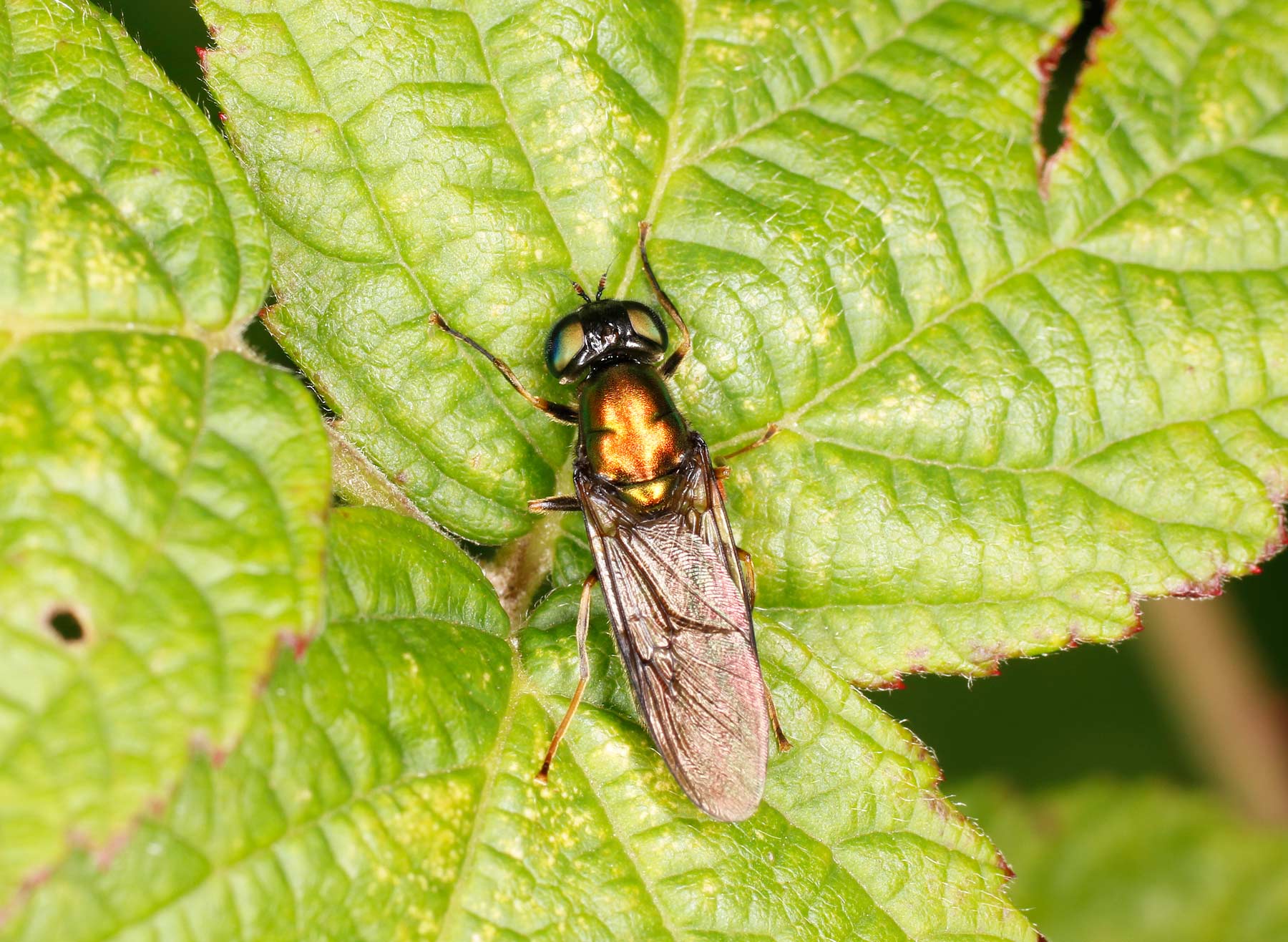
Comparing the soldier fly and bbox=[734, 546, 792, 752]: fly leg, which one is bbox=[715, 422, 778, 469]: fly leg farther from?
bbox=[734, 546, 792, 752]: fly leg

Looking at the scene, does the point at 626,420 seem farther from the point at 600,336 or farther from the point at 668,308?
the point at 668,308

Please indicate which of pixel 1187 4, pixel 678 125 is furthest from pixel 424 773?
pixel 1187 4

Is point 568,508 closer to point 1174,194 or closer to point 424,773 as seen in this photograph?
point 424,773

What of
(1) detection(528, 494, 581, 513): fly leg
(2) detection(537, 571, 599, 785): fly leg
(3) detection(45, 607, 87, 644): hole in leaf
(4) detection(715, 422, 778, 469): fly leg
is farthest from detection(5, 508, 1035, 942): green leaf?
(4) detection(715, 422, 778, 469): fly leg

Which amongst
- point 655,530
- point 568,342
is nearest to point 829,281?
point 568,342

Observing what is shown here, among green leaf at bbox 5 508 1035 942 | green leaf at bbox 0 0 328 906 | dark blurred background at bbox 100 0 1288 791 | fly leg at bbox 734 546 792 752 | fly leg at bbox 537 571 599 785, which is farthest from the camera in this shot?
dark blurred background at bbox 100 0 1288 791

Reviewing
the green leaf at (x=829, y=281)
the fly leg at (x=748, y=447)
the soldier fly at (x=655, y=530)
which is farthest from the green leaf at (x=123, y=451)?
the fly leg at (x=748, y=447)

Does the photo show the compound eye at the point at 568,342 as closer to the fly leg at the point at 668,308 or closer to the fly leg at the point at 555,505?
the fly leg at the point at 668,308

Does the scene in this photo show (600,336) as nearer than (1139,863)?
Yes
